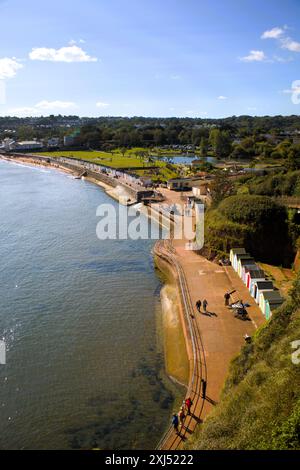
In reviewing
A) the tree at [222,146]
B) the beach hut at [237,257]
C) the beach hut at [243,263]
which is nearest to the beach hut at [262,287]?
the beach hut at [243,263]

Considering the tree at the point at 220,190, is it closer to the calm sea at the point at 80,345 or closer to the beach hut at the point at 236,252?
the calm sea at the point at 80,345

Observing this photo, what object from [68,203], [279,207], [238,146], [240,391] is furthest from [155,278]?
[238,146]

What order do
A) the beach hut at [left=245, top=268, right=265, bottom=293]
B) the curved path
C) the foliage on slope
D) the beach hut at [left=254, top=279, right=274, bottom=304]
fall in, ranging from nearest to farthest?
1. the curved path
2. the beach hut at [left=254, top=279, right=274, bottom=304]
3. the beach hut at [left=245, top=268, right=265, bottom=293]
4. the foliage on slope

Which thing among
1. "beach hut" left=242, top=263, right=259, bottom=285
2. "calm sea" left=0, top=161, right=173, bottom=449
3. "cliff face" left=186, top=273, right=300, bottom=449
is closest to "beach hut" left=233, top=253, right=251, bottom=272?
"beach hut" left=242, top=263, right=259, bottom=285

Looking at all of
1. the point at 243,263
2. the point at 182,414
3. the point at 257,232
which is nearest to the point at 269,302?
the point at 243,263

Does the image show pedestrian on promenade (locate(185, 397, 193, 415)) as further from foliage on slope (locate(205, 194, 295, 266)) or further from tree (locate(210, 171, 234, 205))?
tree (locate(210, 171, 234, 205))
